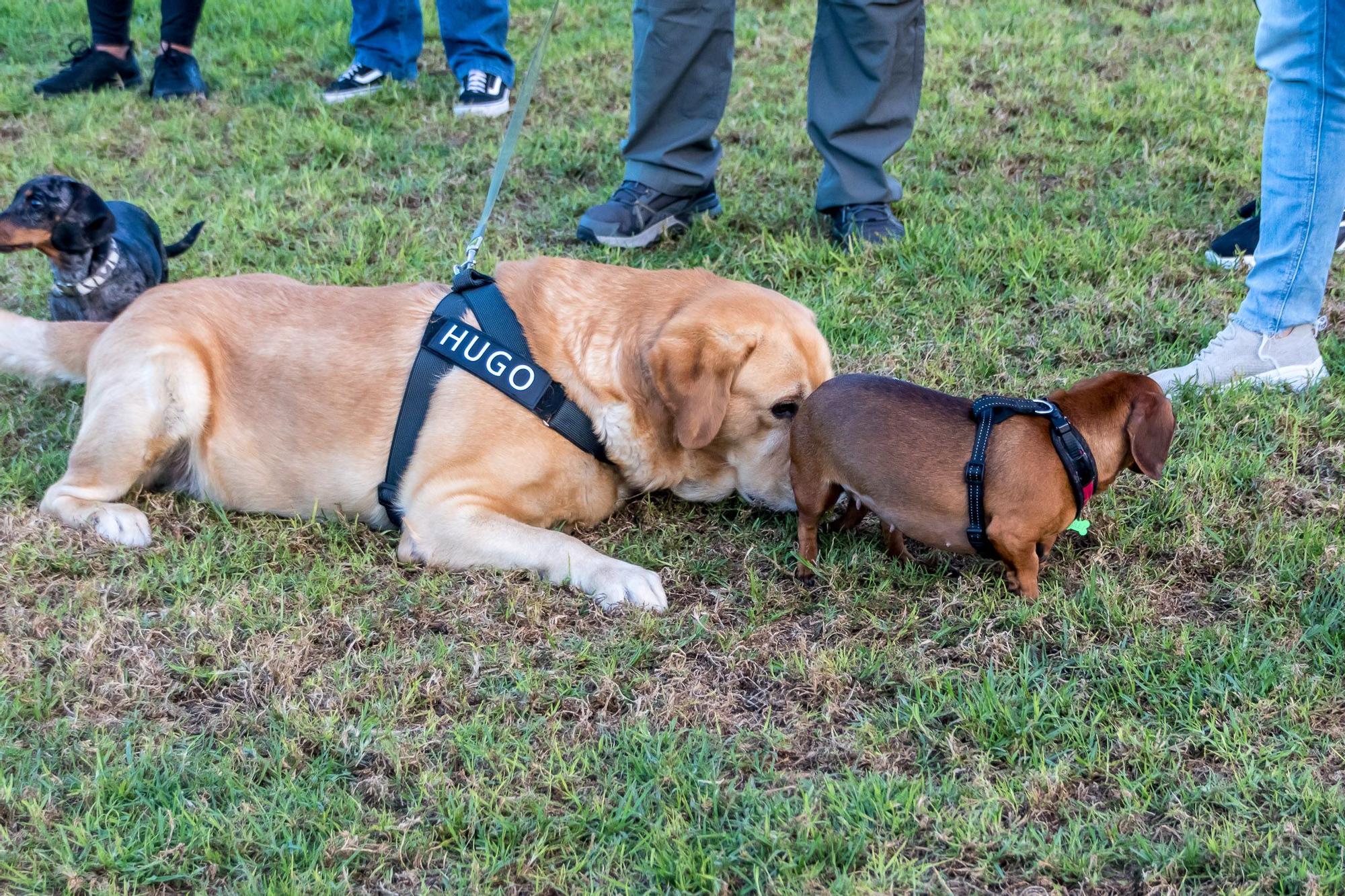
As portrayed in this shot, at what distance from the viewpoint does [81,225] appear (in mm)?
4695

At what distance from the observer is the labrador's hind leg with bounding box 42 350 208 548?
3551 millimetres

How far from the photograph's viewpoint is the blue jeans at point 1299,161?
12.1 ft

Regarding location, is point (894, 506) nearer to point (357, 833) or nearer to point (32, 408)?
point (357, 833)

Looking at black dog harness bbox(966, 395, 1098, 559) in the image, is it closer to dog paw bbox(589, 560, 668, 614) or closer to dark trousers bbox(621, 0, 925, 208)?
dog paw bbox(589, 560, 668, 614)

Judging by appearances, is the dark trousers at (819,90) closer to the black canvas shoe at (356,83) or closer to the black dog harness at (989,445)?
the black dog harness at (989,445)

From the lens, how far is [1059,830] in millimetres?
2309

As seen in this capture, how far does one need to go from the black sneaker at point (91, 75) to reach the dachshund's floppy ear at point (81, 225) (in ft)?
12.0

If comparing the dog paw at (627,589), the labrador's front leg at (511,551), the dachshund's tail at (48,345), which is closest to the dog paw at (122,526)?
the dachshund's tail at (48,345)

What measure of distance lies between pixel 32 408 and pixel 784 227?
344 centimetres

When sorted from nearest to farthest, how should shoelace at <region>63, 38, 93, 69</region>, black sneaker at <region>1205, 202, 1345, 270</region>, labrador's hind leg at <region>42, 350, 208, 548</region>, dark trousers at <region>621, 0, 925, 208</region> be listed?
labrador's hind leg at <region>42, 350, 208, 548</region> < black sneaker at <region>1205, 202, 1345, 270</region> < dark trousers at <region>621, 0, 925, 208</region> < shoelace at <region>63, 38, 93, 69</region>

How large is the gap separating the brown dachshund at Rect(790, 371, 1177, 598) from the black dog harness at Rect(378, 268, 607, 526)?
2.45 feet

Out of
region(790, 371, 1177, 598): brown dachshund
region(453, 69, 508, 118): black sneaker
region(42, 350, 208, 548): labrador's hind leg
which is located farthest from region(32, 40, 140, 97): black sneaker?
region(790, 371, 1177, 598): brown dachshund

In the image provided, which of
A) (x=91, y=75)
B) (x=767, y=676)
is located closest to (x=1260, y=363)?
(x=767, y=676)

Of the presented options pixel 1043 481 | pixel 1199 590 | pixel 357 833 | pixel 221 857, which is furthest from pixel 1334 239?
pixel 221 857
